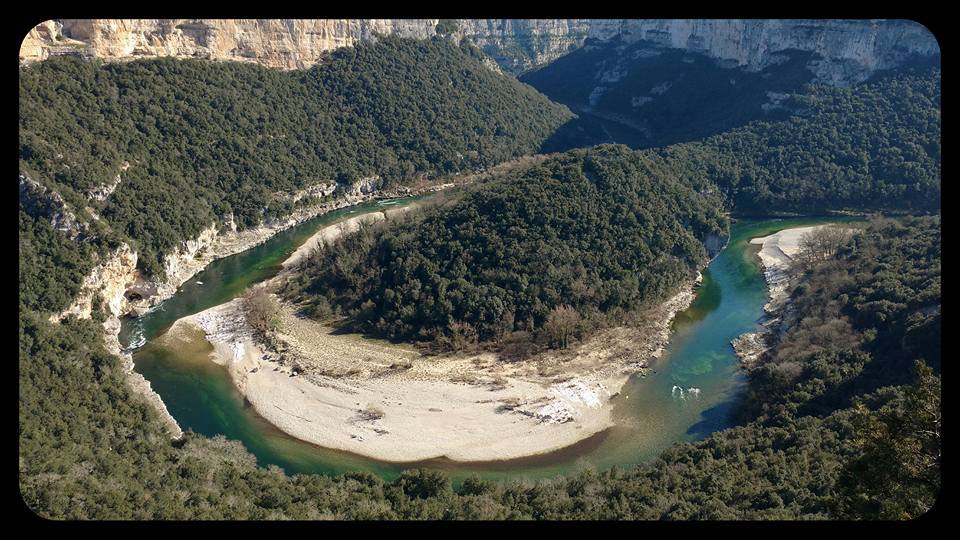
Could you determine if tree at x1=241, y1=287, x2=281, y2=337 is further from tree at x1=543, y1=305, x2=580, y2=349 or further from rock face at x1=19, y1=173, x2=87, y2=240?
tree at x1=543, y1=305, x2=580, y2=349

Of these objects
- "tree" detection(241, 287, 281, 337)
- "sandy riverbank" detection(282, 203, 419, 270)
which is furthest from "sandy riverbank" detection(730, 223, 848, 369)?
"tree" detection(241, 287, 281, 337)

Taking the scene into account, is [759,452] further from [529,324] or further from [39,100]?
[39,100]

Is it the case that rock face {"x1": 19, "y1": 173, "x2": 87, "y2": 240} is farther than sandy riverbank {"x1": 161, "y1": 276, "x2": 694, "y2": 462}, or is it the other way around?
rock face {"x1": 19, "y1": 173, "x2": 87, "y2": 240}

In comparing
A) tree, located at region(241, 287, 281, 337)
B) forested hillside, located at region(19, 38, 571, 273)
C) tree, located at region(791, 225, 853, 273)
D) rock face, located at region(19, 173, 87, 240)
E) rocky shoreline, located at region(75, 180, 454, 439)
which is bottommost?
tree, located at region(791, 225, 853, 273)

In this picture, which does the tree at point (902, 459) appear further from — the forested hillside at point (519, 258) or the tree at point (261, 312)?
the tree at point (261, 312)

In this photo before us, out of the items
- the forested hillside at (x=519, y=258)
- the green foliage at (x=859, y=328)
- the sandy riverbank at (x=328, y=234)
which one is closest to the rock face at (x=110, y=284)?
the forested hillside at (x=519, y=258)

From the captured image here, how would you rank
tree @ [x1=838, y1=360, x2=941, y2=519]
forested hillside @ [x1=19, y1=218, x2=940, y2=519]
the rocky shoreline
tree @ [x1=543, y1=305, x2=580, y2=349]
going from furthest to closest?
tree @ [x1=543, y1=305, x2=580, y2=349] < the rocky shoreline < forested hillside @ [x1=19, y1=218, x2=940, y2=519] < tree @ [x1=838, y1=360, x2=941, y2=519]
